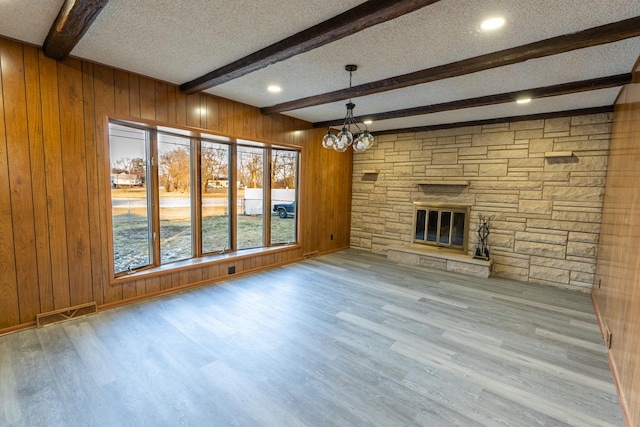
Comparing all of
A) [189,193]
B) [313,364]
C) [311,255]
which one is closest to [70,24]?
[189,193]

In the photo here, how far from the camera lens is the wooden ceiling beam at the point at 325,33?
1770mm

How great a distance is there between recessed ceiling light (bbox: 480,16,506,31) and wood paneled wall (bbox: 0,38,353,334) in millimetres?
3311

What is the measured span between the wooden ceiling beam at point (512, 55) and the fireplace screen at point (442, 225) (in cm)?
296

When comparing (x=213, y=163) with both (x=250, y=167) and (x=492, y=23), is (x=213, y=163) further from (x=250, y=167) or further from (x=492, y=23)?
(x=492, y=23)

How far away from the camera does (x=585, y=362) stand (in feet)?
7.94

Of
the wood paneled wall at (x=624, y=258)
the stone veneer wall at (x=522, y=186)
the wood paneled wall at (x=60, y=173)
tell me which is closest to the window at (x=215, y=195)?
the wood paneled wall at (x=60, y=173)

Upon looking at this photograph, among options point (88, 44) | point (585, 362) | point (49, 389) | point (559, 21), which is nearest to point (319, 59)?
point (559, 21)

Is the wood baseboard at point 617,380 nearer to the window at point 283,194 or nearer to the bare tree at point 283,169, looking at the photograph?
the window at point 283,194

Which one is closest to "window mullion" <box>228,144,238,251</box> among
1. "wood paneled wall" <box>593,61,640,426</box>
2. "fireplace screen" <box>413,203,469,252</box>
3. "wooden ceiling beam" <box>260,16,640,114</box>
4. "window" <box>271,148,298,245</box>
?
"window" <box>271,148,298,245</box>

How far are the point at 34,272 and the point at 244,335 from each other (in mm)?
2107

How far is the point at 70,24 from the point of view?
81.9 inches

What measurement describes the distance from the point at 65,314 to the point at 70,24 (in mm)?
2662

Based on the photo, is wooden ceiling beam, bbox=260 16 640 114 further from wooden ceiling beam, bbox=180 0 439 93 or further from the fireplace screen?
the fireplace screen

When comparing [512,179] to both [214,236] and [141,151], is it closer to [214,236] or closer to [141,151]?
[214,236]
